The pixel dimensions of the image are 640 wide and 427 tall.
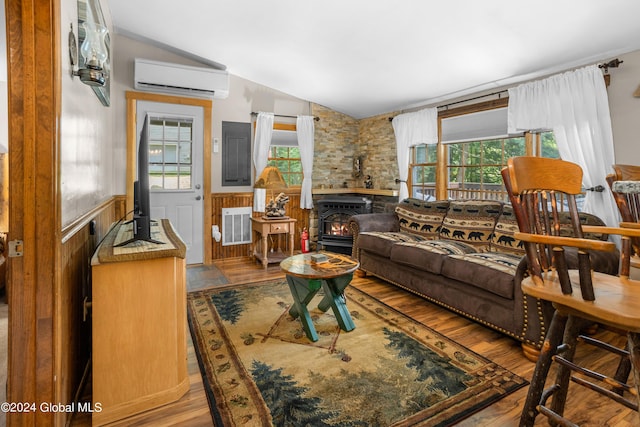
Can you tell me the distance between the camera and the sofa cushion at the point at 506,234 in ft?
9.94

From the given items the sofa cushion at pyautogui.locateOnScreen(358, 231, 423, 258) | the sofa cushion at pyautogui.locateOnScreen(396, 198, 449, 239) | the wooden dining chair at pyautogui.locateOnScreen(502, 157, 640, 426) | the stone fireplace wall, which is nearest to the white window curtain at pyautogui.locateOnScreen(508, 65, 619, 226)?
the sofa cushion at pyautogui.locateOnScreen(396, 198, 449, 239)

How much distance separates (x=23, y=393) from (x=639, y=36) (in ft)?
13.8

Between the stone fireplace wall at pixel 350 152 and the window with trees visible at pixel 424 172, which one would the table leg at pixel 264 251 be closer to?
the stone fireplace wall at pixel 350 152

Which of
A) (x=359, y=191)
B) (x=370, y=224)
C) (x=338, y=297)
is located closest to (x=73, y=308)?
(x=338, y=297)

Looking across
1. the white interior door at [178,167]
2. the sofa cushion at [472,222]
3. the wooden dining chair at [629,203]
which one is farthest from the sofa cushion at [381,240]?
the white interior door at [178,167]

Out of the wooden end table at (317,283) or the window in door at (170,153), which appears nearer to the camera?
the wooden end table at (317,283)

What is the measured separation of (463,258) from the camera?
272cm

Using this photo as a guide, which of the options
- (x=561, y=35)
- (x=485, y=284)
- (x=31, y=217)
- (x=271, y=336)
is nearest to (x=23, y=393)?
(x=31, y=217)

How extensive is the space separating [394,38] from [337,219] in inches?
100

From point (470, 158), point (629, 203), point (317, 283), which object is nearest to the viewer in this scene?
point (629, 203)

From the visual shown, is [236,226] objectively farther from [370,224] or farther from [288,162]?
[370,224]

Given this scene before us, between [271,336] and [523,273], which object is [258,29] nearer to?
[271,336]

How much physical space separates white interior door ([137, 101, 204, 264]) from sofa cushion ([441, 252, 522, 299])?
10.5ft

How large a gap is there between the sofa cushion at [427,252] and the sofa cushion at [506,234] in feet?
0.69
